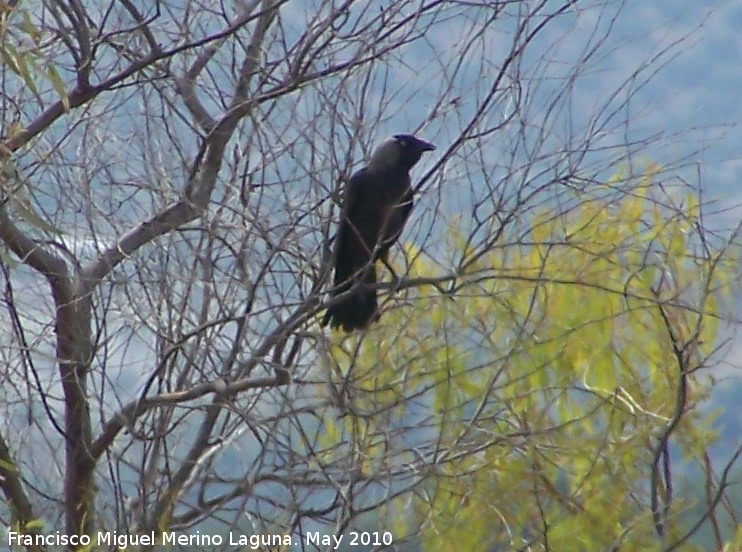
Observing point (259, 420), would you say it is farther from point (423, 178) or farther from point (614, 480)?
point (614, 480)

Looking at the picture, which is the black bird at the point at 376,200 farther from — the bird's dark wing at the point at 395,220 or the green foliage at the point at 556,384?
the green foliage at the point at 556,384

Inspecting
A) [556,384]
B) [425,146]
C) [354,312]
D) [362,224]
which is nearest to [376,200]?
[362,224]

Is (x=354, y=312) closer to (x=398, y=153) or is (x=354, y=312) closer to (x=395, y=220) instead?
(x=395, y=220)

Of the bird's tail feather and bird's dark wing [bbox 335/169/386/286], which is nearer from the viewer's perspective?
the bird's tail feather

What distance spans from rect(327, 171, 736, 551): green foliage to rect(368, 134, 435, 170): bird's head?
0.34 meters

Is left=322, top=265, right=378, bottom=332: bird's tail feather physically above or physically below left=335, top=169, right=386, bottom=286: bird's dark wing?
below

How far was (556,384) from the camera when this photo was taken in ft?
9.64

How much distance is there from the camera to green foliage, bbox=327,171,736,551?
8.73 feet

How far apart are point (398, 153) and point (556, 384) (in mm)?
922

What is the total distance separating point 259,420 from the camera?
250cm

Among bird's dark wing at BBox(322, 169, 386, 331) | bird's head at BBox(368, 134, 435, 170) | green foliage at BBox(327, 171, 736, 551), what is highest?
bird's head at BBox(368, 134, 435, 170)

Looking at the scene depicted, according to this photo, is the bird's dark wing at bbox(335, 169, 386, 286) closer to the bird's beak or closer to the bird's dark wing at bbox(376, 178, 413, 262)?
the bird's dark wing at bbox(376, 178, 413, 262)

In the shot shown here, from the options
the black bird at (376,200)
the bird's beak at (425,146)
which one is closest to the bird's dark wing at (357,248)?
the black bird at (376,200)

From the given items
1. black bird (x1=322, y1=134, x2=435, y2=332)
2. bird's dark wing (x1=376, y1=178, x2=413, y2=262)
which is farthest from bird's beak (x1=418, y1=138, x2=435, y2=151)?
bird's dark wing (x1=376, y1=178, x2=413, y2=262)
